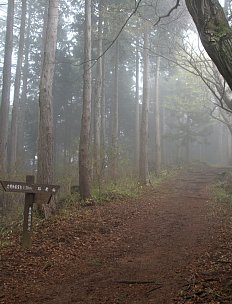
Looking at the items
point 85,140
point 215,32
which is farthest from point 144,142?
point 215,32

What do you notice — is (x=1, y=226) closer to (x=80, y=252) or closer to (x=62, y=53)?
(x=80, y=252)

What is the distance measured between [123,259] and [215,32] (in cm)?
469

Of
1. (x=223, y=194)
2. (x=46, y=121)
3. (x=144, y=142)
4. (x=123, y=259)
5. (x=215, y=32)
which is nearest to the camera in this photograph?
(x=215, y=32)

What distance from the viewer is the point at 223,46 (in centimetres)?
482

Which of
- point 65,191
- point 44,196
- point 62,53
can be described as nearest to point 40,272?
point 44,196

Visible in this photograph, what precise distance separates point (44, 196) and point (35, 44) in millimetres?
28946

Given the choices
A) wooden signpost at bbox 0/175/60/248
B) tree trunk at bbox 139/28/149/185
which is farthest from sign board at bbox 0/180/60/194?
tree trunk at bbox 139/28/149/185

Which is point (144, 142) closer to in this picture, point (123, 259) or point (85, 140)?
point (85, 140)

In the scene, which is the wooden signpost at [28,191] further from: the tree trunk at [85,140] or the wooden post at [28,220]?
the tree trunk at [85,140]

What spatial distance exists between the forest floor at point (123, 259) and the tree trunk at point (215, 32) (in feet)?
10.0

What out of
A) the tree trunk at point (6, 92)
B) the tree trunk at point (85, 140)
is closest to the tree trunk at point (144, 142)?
the tree trunk at point (85, 140)

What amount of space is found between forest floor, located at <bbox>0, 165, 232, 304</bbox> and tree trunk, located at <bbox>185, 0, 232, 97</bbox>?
3.06 meters

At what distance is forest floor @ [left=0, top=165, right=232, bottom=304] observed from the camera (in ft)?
17.4

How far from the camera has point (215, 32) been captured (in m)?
4.89
